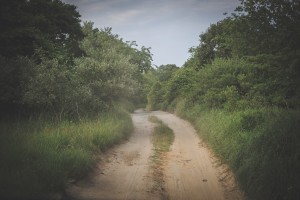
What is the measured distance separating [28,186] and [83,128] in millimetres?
6264

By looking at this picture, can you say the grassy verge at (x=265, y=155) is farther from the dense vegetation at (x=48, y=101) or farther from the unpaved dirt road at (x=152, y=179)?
the dense vegetation at (x=48, y=101)

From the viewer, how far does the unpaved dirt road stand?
27.8 feet

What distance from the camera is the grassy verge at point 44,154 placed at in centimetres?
714

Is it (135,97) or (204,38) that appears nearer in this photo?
(204,38)

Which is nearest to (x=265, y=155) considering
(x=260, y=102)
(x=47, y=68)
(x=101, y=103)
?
(x=260, y=102)

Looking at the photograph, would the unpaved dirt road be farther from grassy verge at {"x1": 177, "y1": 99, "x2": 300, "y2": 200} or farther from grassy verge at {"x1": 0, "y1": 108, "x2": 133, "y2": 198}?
grassy verge at {"x1": 177, "y1": 99, "x2": 300, "y2": 200}

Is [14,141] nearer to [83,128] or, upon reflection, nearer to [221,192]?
[83,128]

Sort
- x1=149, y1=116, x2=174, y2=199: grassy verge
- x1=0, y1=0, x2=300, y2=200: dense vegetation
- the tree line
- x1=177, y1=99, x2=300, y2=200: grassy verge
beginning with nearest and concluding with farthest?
x1=177, y1=99, x2=300, y2=200: grassy verge → x1=0, y1=0, x2=300, y2=200: dense vegetation → x1=149, y1=116, x2=174, y2=199: grassy verge → the tree line

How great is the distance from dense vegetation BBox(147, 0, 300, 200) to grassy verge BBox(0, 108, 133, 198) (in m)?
4.63

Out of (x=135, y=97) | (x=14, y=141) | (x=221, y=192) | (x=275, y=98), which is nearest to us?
(x=221, y=192)

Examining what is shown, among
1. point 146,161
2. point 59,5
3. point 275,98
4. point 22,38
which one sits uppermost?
point 59,5

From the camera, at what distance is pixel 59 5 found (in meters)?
19.2

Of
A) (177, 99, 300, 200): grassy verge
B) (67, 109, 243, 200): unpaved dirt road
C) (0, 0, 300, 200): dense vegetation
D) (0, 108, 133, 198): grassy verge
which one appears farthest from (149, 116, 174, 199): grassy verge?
(177, 99, 300, 200): grassy verge

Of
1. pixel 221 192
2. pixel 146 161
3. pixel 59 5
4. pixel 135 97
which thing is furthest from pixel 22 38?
pixel 135 97
